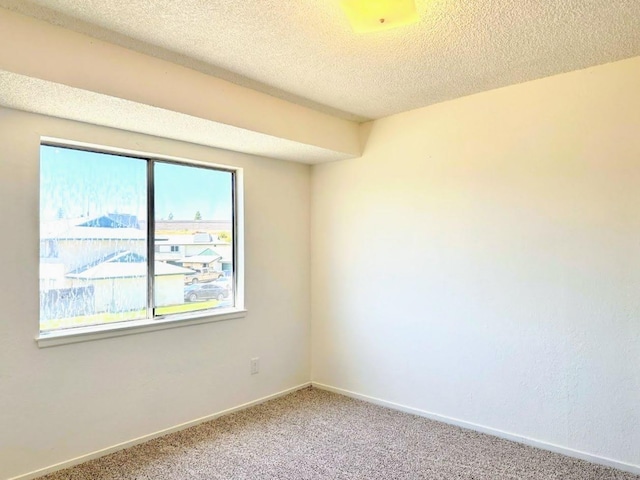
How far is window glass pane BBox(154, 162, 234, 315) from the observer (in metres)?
3.12

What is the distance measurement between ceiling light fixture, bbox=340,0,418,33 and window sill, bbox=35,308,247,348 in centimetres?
225

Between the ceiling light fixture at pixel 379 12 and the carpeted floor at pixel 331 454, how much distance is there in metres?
2.26

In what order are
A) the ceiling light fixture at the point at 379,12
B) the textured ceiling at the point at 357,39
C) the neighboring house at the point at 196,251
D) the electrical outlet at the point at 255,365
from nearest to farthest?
the ceiling light fixture at the point at 379,12 → the textured ceiling at the point at 357,39 → the neighboring house at the point at 196,251 → the electrical outlet at the point at 255,365

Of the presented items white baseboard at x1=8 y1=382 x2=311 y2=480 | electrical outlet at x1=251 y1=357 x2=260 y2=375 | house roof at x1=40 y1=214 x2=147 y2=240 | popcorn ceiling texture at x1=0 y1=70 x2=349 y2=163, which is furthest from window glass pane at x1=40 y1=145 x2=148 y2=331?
electrical outlet at x1=251 y1=357 x2=260 y2=375

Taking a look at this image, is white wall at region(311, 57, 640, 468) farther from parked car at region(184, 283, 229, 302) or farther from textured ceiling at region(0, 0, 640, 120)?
parked car at region(184, 283, 229, 302)

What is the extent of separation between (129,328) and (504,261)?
249 centimetres

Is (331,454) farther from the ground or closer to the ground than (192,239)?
closer to the ground

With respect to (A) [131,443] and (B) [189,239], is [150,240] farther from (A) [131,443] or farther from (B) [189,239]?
(A) [131,443]

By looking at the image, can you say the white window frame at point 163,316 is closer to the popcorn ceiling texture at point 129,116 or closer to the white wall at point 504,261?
the popcorn ceiling texture at point 129,116

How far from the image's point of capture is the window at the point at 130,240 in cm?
261

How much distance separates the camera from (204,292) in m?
3.41

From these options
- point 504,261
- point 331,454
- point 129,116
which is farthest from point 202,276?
point 504,261

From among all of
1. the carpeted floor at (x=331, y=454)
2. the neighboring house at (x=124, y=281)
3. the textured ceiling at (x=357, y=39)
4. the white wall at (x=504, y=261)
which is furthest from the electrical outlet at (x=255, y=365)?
the textured ceiling at (x=357, y=39)

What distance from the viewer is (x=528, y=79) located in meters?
2.75
